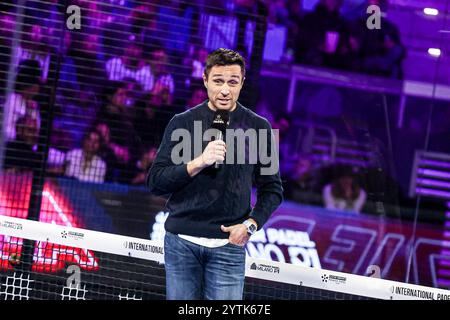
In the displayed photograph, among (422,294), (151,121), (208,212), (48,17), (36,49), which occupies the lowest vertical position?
(422,294)

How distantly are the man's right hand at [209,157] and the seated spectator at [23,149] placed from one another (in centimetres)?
372

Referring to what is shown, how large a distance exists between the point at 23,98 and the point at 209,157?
4.01 m

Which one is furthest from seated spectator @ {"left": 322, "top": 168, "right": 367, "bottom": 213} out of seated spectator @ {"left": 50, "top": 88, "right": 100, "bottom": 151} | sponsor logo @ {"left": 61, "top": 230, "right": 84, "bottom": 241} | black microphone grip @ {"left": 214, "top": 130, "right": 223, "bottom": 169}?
black microphone grip @ {"left": 214, "top": 130, "right": 223, "bottom": 169}

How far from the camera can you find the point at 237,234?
13.4 feet

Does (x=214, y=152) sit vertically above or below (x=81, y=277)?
above

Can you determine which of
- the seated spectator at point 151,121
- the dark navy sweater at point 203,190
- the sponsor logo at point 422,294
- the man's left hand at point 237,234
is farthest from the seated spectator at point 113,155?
the man's left hand at point 237,234

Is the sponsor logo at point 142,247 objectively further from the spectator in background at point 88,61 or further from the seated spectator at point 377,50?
the seated spectator at point 377,50

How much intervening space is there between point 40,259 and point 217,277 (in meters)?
3.47

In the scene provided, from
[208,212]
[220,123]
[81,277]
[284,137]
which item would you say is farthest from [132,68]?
[208,212]

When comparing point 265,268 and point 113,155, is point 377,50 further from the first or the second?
point 265,268

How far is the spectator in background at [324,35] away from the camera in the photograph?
827 cm

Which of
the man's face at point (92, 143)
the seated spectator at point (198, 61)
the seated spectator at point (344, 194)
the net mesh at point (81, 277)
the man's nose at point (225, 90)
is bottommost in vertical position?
the net mesh at point (81, 277)
